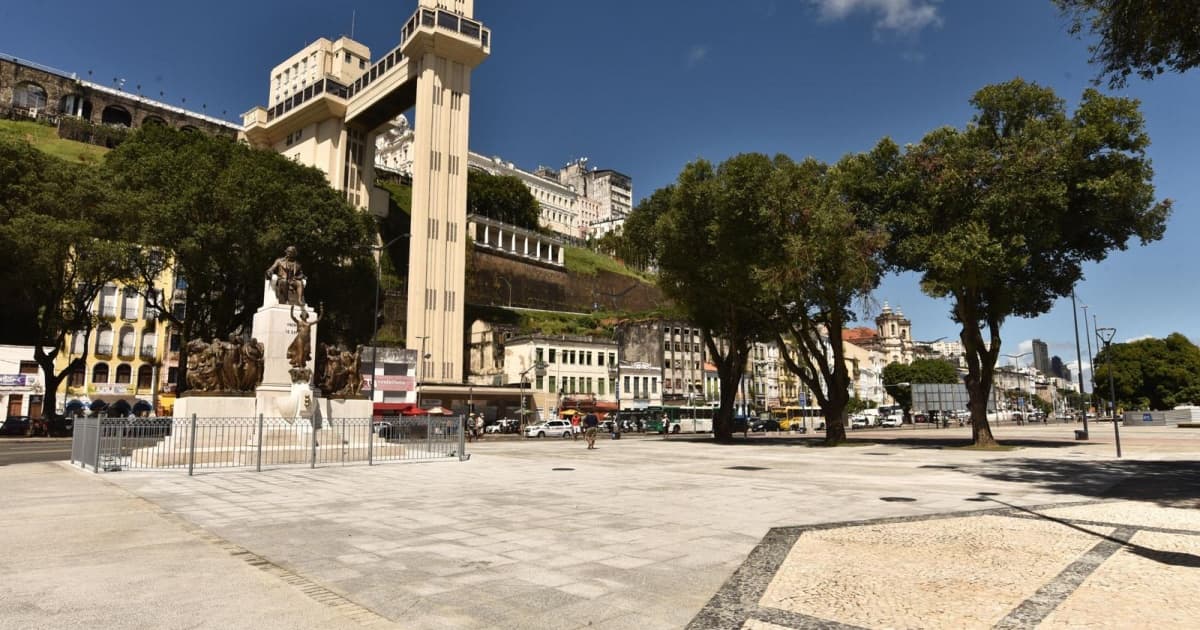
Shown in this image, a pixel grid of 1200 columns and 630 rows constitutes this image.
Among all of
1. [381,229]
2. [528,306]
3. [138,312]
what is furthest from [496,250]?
[138,312]

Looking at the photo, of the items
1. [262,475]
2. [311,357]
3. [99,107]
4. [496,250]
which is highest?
[99,107]

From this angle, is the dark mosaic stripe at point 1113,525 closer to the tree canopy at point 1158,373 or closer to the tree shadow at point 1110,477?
the tree shadow at point 1110,477

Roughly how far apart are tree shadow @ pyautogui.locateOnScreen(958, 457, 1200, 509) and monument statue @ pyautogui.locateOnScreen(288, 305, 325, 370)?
1994 centimetres

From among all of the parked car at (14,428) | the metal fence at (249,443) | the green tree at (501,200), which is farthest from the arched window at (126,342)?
the green tree at (501,200)

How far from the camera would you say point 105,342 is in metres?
54.7

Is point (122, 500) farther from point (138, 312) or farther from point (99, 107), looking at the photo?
point (99, 107)

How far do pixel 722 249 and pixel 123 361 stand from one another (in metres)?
51.8

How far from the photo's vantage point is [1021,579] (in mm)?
6301

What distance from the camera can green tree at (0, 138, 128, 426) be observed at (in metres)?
35.7

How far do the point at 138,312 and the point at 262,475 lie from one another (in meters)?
50.9

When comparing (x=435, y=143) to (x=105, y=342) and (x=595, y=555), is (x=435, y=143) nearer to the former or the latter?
(x=105, y=342)

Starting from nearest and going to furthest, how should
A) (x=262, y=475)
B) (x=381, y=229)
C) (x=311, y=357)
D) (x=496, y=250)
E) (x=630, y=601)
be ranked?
(x=630, y=601)
(x=262, y=475)
(x=311, y=357)
(x=381, y=229)
(x=496, y=250)

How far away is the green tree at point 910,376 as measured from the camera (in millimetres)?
103000

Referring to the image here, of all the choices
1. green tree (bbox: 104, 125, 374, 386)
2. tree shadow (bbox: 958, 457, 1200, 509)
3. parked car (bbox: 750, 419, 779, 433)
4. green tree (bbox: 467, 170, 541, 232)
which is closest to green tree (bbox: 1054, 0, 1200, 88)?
tree shadow (bbox: 958, 457, 1200, 509)
